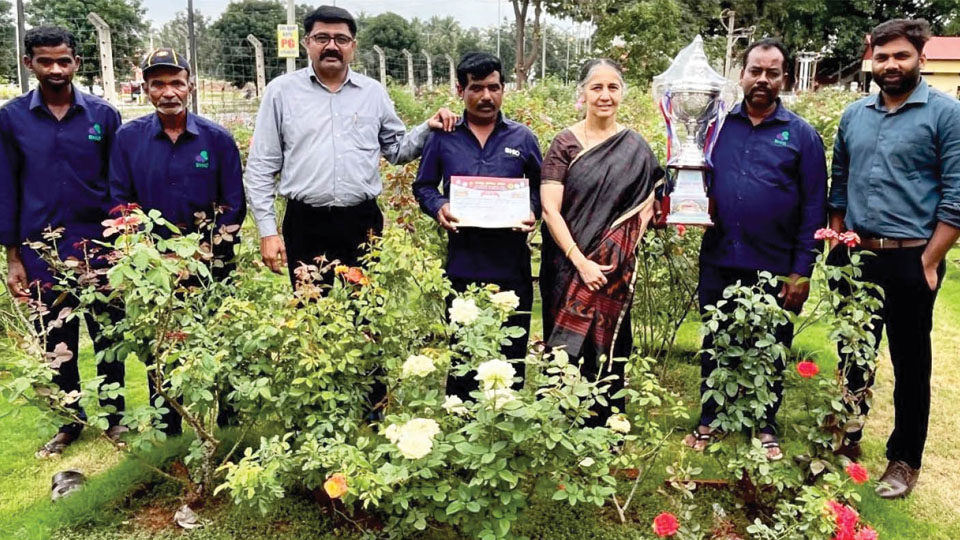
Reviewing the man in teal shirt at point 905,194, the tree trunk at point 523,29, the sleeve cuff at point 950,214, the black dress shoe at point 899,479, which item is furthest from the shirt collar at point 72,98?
the tree trunk at point 523,29

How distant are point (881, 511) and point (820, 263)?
1.17 metres

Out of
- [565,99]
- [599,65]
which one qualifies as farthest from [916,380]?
[565,99]

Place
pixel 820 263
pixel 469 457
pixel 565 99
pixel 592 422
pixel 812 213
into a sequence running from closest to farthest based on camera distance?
pixel 469 457 → pixel 820 263 → pixel 812 213 → pixel 592 422 → pixel 565 99

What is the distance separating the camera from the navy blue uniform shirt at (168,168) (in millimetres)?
3420

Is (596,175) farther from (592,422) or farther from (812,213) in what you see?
(592,422)

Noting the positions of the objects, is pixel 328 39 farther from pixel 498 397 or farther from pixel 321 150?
pixel 498 397

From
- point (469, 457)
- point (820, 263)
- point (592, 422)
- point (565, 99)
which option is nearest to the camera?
point (469, 457)

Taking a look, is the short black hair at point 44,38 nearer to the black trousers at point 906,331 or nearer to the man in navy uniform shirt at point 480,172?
the man in navy uniform shirt at point 480,172

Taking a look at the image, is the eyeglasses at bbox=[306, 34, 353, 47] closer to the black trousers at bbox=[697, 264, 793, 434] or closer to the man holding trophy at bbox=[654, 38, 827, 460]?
the man holding trophy at bbox=[654, 38, 827, 460]

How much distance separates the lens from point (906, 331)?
10.3ft

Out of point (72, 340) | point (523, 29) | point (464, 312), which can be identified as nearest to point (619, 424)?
point (464, 312)

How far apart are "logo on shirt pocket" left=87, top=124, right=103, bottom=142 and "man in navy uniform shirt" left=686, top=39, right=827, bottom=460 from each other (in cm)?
283

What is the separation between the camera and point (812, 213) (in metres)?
3.28

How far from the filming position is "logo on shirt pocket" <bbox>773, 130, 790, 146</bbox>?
325 centimetres
